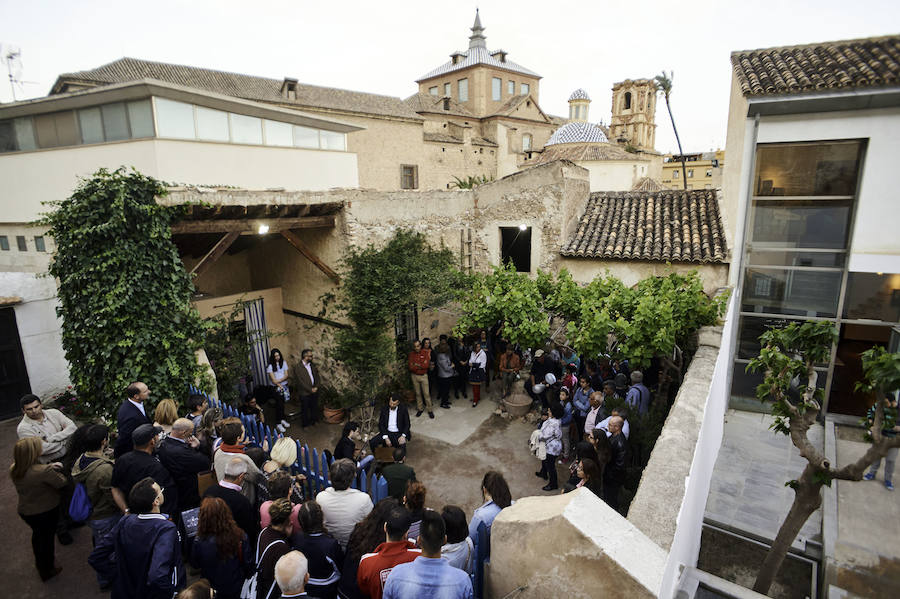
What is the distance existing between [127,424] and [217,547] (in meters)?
2.33

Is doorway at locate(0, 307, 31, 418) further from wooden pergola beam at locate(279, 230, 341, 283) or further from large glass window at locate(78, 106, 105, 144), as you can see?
wooden pergola beam at locate(279, 230, 341, 283)

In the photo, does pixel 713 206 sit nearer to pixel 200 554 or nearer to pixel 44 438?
pixel 200 554

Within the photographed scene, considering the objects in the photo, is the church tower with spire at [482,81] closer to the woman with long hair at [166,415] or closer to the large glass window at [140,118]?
the large glass window at [140,118]

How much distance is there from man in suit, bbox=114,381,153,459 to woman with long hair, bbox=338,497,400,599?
2.94 m

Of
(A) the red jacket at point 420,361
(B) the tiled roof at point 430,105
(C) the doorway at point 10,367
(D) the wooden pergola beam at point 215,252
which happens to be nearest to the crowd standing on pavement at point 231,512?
(D) the wooden pergola beam at point 215,252

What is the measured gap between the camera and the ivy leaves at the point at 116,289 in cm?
645

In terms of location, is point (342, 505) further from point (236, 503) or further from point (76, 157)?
point (76, 157)

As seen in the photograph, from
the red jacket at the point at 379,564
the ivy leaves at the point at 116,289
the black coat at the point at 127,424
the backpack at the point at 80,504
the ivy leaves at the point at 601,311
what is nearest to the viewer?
the red jacket at the point at 379,564

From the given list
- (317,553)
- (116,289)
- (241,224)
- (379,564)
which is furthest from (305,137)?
(379,564)

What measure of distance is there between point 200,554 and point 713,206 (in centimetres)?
1257

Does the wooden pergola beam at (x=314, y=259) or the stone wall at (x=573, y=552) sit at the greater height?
the wooden pergola beam at (x=314, y=259)

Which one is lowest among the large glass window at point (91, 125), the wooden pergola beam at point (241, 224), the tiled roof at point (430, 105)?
the wooden pergola beam at point (241, 224)

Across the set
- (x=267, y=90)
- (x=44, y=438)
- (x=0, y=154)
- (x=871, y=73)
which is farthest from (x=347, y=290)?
(x=267, y=90)

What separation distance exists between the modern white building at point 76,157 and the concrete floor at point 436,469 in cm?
142
